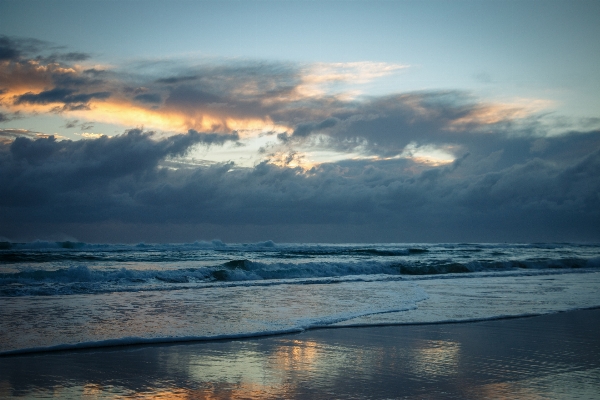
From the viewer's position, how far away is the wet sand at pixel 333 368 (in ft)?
17.0

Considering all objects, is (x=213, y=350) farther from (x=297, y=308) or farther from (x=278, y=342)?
(x=297, y=308)

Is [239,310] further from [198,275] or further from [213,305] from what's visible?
[198,275]

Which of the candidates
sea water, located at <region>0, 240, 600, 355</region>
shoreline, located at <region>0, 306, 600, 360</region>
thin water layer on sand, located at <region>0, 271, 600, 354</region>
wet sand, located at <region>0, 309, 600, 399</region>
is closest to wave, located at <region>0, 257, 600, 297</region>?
sea water, located at <region>0, 240, 600, 355</region>

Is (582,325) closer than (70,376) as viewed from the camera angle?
No

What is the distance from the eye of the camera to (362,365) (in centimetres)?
639

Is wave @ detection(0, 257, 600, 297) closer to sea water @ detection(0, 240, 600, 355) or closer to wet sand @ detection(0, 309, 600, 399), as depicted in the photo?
sea water @ detection(0, 240, 600, 355)

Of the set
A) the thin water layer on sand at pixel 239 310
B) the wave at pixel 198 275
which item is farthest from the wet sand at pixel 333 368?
the wave at pixel 198 275

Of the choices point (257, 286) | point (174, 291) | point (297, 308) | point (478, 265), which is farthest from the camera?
point (478, 265)

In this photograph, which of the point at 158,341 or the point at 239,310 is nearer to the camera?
the point at 158,341

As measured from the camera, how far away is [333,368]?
245 inches

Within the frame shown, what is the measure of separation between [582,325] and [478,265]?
71.6ft

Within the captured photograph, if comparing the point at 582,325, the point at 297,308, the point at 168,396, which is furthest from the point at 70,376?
the point at 582,325

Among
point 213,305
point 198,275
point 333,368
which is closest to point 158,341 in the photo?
point 333,368

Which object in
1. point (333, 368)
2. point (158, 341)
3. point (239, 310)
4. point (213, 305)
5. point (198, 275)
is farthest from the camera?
point (198, 275)
